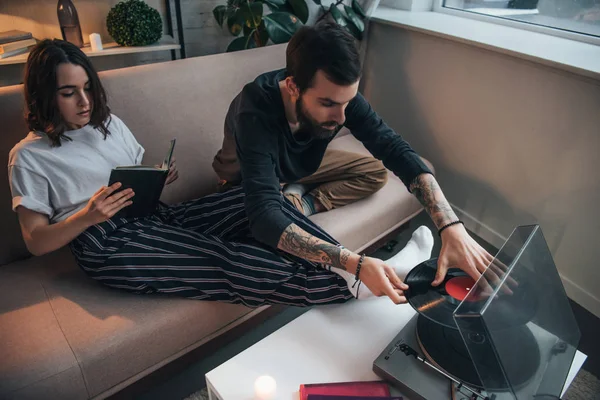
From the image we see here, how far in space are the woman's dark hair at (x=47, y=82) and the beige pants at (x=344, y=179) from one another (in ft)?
2.69

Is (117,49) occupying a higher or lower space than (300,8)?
lower

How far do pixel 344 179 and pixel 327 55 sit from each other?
0.68 meters

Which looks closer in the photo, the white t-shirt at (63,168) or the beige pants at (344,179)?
the white t-shirt at (63,168)

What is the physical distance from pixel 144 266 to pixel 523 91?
1.50 metres

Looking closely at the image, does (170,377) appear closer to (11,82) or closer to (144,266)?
(144,266)

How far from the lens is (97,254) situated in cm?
119

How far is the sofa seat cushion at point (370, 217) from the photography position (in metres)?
1.52

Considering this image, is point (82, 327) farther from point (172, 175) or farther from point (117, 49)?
point (117, 49)

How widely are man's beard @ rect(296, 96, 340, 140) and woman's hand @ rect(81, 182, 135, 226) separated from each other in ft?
1.69

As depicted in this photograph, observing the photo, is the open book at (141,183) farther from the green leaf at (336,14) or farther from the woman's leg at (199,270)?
the green leaf at (336,14)

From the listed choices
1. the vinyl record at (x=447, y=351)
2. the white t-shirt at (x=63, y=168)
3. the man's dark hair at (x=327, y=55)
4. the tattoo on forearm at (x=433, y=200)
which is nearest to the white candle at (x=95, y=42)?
the white t-shirt at (x=63, y=168)

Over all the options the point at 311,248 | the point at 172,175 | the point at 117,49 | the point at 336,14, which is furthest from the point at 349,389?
the point at 336,14

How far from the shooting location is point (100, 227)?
124cm

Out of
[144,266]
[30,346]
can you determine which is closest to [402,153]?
[144,266]
